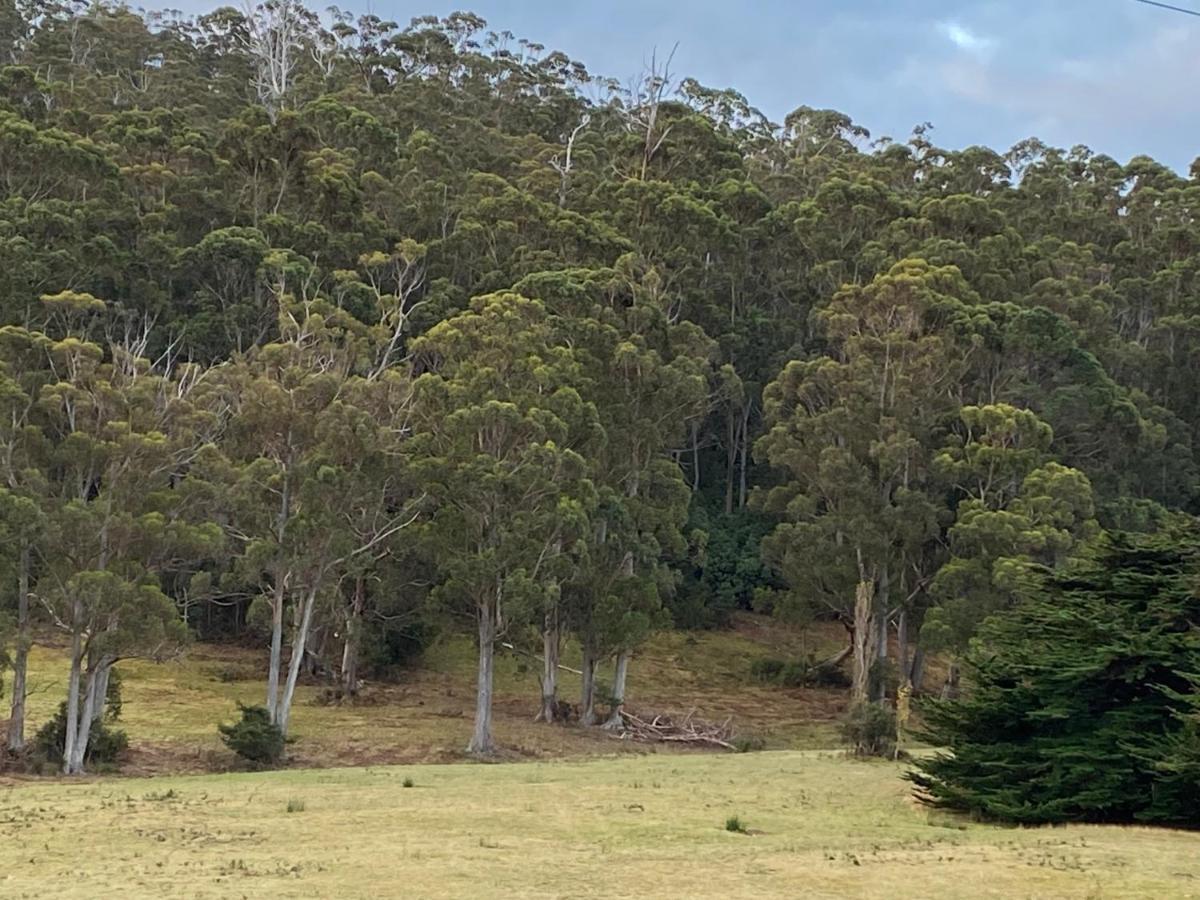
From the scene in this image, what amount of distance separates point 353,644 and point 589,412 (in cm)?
941

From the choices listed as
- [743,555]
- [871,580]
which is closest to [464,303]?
[743,555]

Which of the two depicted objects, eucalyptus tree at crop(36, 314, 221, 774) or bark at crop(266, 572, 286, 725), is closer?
eucalyptus tree at crop(36, 314, 221, 774)

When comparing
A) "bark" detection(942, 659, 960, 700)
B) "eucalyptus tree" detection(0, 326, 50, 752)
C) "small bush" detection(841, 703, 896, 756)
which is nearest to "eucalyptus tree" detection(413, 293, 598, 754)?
"small bush" detection(841, 703, 896, 756)

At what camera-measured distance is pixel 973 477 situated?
121 feet

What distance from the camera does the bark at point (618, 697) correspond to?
33188 mm

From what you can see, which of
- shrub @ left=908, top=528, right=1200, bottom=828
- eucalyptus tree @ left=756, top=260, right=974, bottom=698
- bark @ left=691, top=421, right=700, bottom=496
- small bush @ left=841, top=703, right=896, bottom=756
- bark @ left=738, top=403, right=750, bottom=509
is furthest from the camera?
bark @ left=738, top=403, right=750, bottom=509

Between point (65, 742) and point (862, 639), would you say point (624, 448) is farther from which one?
point (65, 742)

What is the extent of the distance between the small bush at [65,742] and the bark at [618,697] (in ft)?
43.3

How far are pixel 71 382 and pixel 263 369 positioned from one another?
4.65 metres

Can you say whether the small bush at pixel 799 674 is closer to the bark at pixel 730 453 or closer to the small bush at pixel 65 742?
the bark at pixel 730 453

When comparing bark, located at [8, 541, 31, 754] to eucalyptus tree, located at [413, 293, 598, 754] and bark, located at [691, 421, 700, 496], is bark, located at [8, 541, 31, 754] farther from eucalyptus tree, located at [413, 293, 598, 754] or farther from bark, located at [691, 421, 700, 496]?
bark, located at [691, 421, 700, 496]

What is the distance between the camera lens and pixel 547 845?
1220 cm

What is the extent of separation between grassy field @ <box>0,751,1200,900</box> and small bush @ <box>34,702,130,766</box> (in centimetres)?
413

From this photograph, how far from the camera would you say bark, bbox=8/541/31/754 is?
76.3ft
